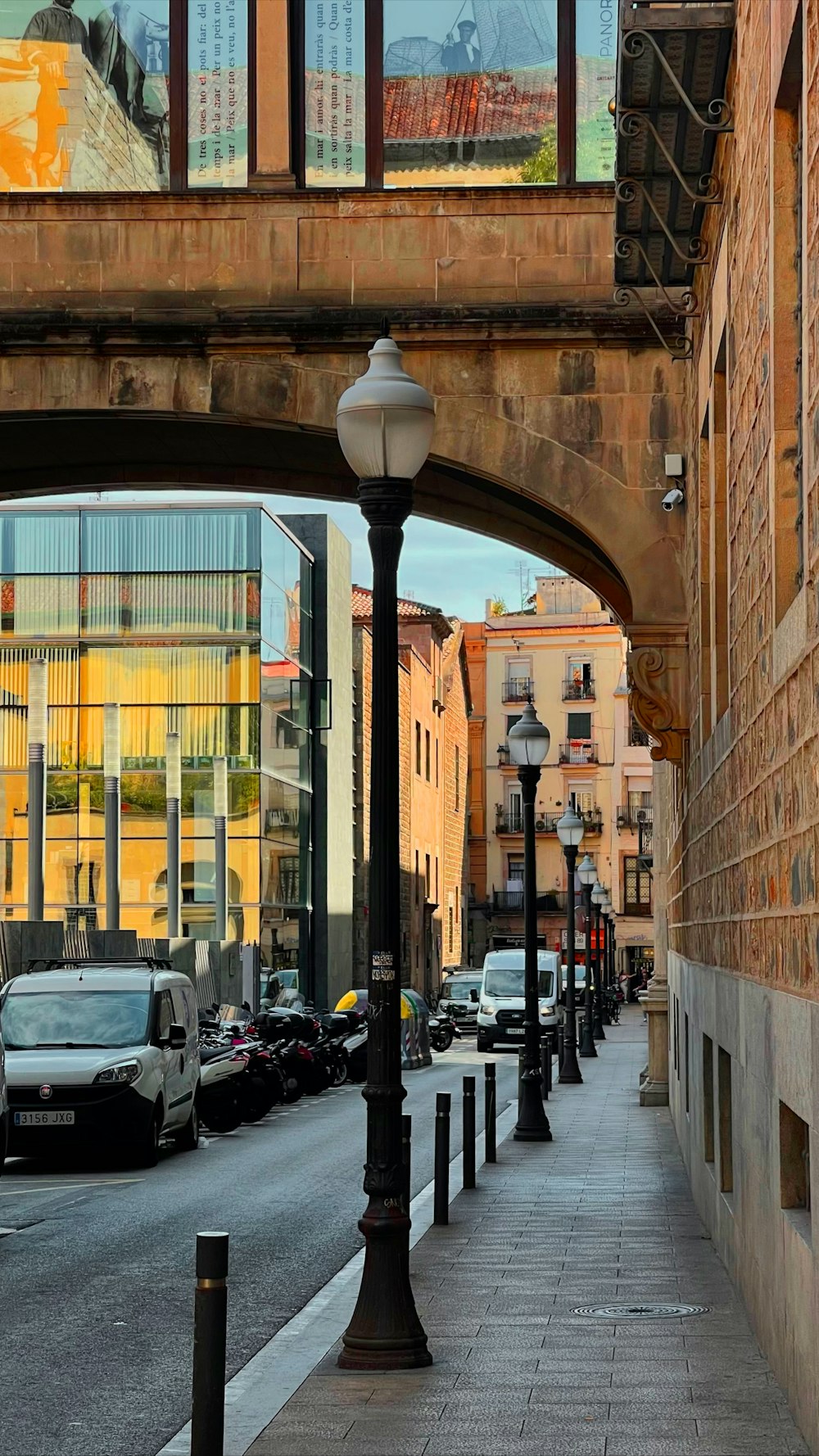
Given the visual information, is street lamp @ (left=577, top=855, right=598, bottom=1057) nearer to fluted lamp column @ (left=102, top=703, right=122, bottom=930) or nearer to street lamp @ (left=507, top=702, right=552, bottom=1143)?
fluted lamp column @ (left=102, top=703, right=122, bottom=930)

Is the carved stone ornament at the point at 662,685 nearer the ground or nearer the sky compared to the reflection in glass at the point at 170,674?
nearer the ground

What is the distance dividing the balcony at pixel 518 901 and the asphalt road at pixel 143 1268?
78.1m

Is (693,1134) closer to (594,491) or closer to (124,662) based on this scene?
(594,491)

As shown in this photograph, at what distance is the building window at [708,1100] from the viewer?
12.9 metres

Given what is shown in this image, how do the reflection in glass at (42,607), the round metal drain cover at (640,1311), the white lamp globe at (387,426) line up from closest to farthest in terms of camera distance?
the white lamp globe at (387,426), the round metal drain cover at (640,1311), the reflection in glass at (42,607)

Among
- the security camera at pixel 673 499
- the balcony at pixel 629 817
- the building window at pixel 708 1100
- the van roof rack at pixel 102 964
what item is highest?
the balcony at pixel 629 817

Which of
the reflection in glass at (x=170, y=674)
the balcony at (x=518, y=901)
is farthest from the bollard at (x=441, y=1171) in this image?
the balcony at (x=518, y=901)

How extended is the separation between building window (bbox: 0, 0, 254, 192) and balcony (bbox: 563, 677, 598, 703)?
88.6 m

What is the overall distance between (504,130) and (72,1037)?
931cm

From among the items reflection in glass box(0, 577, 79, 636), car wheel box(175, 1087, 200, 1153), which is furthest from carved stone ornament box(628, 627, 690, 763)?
reflection in glass box(0, 577, 79, 636)

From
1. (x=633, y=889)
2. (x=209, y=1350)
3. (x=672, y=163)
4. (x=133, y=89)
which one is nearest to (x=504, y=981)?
(x=133, y=89)

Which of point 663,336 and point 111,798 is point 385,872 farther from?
point 111,798

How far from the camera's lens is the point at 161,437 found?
18094 millimetres

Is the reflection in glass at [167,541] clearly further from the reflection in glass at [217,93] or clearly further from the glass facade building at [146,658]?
the reflection in glass at [217,93]
